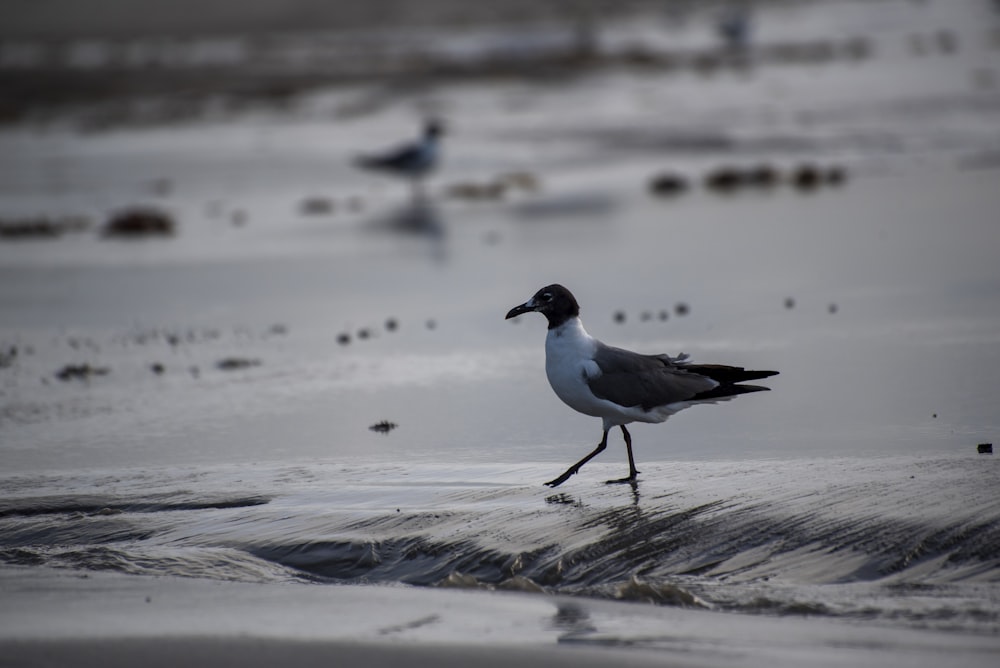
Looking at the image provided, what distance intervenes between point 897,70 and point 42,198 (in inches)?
841

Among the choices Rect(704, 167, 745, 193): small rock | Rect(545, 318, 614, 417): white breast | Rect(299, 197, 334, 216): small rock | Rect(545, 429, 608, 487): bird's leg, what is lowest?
Rect(545, 429, 608, 487): bird's leg

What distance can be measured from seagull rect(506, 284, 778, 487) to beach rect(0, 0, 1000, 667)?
0.33 metres

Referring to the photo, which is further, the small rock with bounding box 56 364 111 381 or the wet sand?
the small rock with bounding box 56 364 111 381

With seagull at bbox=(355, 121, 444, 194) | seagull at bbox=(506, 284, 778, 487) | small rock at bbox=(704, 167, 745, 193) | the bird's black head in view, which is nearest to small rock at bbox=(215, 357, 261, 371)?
the bird's black head

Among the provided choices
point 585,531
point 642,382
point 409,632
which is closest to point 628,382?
point 642,382

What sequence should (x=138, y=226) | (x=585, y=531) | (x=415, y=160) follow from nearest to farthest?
1. (x=585, y=531)
2. (x=138, y=226)
3. (x=415, y=160)

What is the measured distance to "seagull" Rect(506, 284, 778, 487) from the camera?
24.9 ft

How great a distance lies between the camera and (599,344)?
7918mm

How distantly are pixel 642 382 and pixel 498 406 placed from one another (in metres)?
1.70

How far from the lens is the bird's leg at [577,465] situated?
7.34 meters

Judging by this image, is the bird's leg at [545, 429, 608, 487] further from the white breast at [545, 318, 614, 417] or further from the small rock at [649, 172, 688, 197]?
the small rock at [649, 172, 688, 197]

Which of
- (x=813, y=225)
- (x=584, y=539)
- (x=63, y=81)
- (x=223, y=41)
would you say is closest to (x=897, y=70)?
(x=813, y=225)

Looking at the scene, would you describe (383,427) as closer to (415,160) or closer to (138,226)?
(138,226)

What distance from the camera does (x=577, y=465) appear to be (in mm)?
7426
